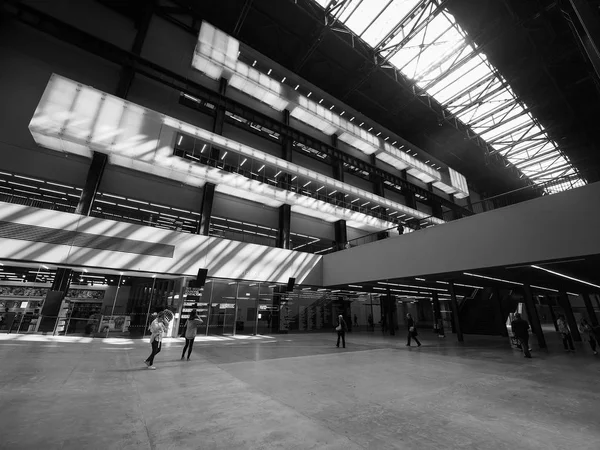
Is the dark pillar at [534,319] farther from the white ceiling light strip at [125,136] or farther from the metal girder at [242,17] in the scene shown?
the metal girder at [242,17]

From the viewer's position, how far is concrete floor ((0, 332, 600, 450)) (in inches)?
133

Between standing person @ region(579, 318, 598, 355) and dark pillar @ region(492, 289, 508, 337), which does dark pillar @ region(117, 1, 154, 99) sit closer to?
standing person @ region(579, 318, 598, 355)

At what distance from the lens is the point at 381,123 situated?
37.1 meters

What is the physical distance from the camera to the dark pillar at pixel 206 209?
1989 cm

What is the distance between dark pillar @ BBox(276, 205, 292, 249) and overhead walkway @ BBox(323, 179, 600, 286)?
26.3 feet

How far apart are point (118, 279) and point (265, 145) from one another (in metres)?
17.2

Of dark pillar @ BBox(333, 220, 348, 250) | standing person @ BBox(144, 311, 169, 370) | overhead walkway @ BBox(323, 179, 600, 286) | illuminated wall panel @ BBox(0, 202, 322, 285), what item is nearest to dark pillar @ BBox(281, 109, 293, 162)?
dark pillar @ BBox(333, 220, 348, 250)

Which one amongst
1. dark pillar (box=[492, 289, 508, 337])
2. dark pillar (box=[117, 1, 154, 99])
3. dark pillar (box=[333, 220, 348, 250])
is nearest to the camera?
dark pillar (box=[117, 1, 154, 99])

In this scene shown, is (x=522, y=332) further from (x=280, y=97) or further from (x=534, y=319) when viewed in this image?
(x=280, y=97)

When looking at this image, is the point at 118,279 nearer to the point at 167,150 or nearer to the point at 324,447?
the point at 167,150

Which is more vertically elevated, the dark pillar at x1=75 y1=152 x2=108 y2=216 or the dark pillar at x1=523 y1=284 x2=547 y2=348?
the dark pillar at x1=75 y1=152 x2=108 y2=216

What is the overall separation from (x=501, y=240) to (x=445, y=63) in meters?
22.8

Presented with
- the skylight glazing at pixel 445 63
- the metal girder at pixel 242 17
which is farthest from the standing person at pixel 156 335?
the metal girder at pixel 242 17

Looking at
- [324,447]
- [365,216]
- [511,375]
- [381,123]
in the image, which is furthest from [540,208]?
[381,123]
